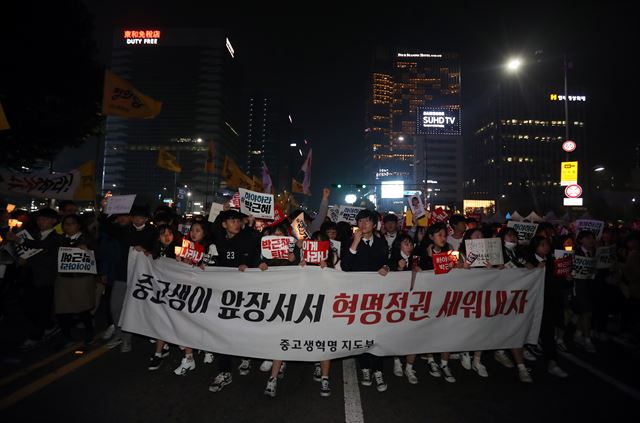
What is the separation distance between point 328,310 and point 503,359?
2.98 metres

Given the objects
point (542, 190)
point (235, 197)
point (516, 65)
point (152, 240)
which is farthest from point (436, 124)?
point (542, 190)

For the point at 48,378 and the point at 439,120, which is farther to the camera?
the point at 439,120

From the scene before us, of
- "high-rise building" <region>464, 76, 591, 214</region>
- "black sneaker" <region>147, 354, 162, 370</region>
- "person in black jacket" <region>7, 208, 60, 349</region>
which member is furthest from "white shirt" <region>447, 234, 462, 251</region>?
"high-rise building" <region>464, 76, 591, 214</region>

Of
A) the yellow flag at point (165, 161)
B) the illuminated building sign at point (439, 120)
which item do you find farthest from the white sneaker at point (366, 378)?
the illuminated building sign at point (439, 120)

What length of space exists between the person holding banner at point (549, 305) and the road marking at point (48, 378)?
6.02 m

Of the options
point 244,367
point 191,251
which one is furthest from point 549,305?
point 191,251

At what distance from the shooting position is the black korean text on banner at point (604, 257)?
697 cm

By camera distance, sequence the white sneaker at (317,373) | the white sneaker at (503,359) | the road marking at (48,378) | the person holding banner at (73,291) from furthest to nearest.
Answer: the person holding banner at (73,291) < the white sneaker at (503,359) < the white sneaker at (317,373) < the road marking at (48,378)

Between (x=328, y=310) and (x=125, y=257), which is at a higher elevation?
(x=125, y=257)

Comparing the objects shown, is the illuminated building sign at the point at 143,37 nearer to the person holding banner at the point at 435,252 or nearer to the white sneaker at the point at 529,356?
the person holding banner at the point at 435,252

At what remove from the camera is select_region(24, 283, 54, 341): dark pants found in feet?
19.2

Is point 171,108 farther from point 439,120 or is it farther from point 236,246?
point 236,246

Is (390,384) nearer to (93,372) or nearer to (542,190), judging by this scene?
(93,372)

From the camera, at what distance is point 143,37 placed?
5448 inches
